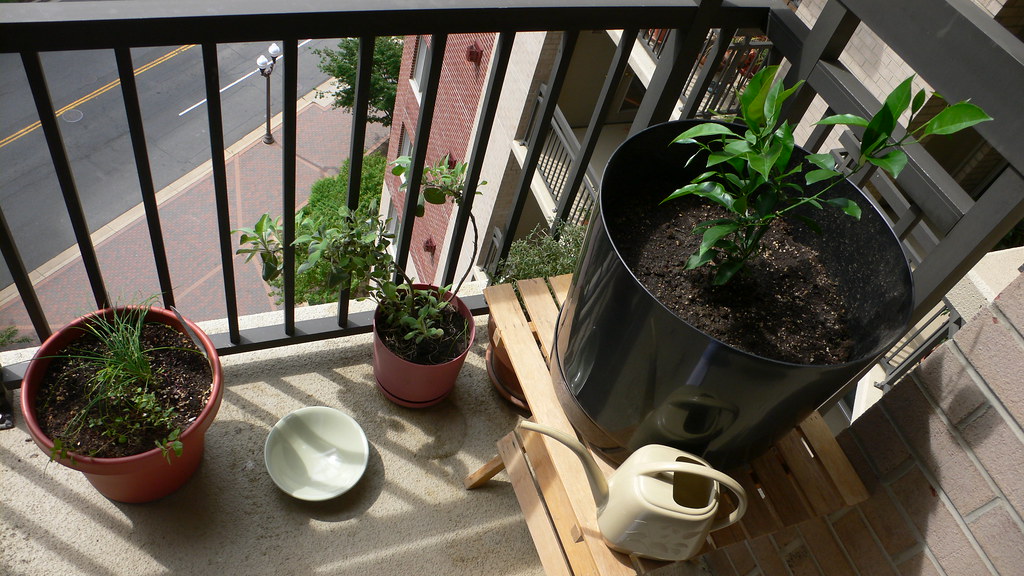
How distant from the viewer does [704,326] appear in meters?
0.97

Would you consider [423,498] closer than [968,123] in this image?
No

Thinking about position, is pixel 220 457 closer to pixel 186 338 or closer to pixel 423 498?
pixel 186 338

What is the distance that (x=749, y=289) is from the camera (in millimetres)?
1027

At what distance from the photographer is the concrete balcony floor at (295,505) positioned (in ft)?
4.63

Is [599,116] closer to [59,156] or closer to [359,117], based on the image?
[359,117]

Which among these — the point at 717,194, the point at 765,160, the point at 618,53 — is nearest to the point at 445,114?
the point at 618,53

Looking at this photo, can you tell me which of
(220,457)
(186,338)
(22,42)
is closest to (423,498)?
(220,457)

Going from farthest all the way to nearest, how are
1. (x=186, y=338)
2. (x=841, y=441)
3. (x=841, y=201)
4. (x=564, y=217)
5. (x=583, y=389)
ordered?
1. (x=564, y=217)
2. (x=186, y=338)
3. (x=841, y=441)
4. (x=583, y=389)
5. (x=841, y=201)

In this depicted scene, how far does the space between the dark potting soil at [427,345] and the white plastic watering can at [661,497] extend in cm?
62

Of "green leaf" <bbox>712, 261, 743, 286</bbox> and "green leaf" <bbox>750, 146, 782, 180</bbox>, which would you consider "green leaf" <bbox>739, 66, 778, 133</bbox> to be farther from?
"green leaf" <bbox>712, 261, 743, 286</bbox>

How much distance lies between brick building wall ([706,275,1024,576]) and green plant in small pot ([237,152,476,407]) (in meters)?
0.83

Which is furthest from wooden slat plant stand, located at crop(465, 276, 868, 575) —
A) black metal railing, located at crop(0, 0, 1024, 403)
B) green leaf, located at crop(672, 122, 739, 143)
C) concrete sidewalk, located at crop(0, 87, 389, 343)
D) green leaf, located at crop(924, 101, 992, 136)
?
concrete sidewalk, located at crop(0, 87, 389, 343)

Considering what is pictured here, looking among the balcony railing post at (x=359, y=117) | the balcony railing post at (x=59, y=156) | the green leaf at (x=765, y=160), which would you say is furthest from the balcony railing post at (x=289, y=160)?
the green leaf at (x=765, y=160)

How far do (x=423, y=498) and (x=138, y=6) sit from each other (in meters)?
1.14
